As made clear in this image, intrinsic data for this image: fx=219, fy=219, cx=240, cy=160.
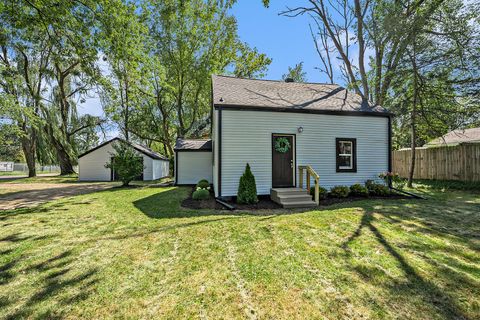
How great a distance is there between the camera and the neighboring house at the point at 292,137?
25.4ft

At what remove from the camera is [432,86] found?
10.7 m

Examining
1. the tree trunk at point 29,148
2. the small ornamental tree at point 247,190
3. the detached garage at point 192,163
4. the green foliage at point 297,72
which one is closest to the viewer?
the small ornamental tree at point 247,190

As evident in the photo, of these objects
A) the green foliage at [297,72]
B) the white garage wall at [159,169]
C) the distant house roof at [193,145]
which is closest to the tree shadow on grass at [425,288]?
the distant house roof at [193,145]

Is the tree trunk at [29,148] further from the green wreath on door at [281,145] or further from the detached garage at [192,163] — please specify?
the green wreath on door at [281,145]

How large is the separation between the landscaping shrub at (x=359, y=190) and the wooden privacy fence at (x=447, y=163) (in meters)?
6.81

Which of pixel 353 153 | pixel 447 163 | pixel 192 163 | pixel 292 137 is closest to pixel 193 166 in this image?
pixel 192 163

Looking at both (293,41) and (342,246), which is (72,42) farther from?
(293,41)

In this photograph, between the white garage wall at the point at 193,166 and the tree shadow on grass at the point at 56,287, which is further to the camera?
the white garage wall at the point at 193,166

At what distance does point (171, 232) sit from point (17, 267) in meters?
2.17

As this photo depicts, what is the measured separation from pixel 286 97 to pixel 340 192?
4.37 meters

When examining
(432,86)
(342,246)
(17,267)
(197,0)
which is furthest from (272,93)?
(197,0)

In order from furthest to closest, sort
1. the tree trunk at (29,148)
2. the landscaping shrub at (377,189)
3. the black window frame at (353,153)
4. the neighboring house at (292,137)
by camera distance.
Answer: the tree trunk at (29,148) → the black window frame at (353,153) → the landscaping shrub at (377,189) → the neighboring house at (292,137)

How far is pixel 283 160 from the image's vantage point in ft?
27.1

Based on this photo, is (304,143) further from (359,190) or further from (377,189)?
(377,189)
